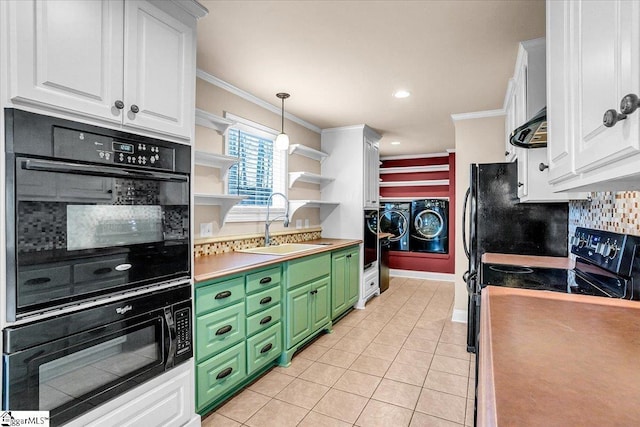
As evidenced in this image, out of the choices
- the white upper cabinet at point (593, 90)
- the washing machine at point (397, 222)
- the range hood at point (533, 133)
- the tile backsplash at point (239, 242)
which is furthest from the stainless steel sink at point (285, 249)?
the washing machine at point (397, 222)

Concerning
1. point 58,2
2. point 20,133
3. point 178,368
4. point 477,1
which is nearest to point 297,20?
point 477,1

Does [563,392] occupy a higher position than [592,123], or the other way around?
[592,123]

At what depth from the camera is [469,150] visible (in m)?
3.87

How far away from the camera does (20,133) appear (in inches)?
46.1

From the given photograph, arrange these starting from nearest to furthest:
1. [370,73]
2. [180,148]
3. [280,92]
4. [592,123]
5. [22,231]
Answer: [592,123]
[22,231]
[180,148]
[370,73]
[280,92]

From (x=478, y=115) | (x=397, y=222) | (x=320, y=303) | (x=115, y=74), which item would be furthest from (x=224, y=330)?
(x=397, y=222)

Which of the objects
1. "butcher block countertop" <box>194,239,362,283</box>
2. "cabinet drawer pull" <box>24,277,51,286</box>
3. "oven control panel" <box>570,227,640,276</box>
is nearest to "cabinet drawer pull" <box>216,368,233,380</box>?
"butcher block countertop" <box>194,239,362,283</box>

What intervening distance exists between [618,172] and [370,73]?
236cm

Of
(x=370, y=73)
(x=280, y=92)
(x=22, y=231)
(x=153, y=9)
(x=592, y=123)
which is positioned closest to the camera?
(x=592, y=123)

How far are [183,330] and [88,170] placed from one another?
3.00ft

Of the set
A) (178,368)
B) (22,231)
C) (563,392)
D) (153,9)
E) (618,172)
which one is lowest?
(178,368)

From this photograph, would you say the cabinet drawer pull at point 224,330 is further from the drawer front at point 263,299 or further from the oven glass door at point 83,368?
the oven glass door at point 83,368

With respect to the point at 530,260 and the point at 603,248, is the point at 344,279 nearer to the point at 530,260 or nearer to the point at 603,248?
the point at 530,260

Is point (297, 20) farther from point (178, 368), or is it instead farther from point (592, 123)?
point (178, 368)
